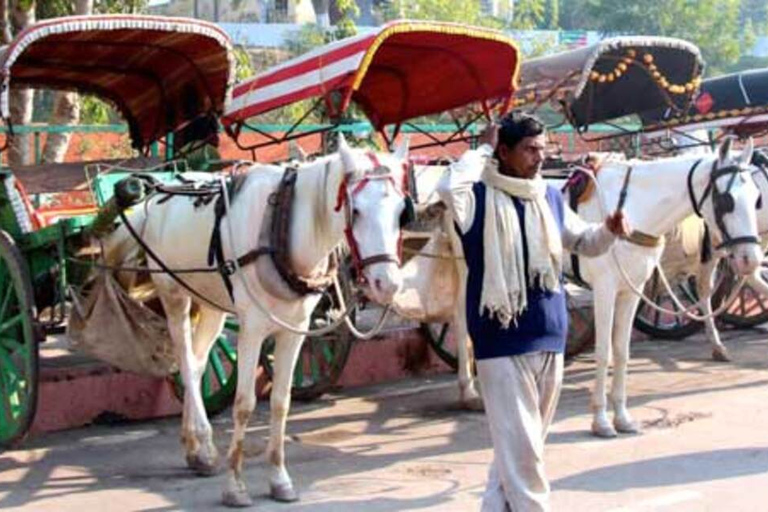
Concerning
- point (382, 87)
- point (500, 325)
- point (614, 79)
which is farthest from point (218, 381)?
point (614, 79)

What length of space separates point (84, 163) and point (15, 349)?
75.6 inches

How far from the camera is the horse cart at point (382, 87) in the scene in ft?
23.1

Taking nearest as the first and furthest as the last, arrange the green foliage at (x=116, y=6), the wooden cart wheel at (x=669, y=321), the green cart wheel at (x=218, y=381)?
the green cart wheel at (x=218, y=381) → the wooden cart wheel at (x=669, y=321) → the green foliage at (x=116, y=6)

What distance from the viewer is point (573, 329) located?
9.73 meters

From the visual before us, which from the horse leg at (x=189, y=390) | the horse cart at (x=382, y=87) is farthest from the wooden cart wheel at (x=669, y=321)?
the horse leg at (x=189, y=390)

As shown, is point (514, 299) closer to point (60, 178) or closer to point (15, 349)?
point (15, 349)

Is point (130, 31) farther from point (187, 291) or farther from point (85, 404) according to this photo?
point (85, 404)

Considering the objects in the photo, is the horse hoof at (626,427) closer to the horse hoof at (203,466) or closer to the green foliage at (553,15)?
the horse hoof at (203,466)

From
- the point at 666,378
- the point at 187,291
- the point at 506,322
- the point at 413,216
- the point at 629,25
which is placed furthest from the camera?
the point at 629,25

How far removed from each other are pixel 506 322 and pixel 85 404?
415 centimetres

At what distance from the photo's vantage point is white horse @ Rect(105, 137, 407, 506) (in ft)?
16.0

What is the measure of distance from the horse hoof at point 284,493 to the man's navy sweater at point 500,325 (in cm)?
183

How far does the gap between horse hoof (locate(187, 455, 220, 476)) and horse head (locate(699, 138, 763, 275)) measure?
3252mm

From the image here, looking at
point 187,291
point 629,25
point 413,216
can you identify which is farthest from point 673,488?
point 629,25
